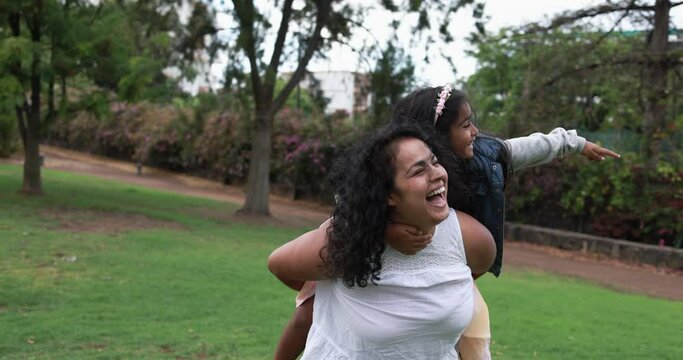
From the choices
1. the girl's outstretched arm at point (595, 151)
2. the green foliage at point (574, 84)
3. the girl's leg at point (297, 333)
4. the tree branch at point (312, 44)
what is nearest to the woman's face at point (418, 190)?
the girl's leg at point (297, 333)

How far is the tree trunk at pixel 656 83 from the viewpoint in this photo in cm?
1380

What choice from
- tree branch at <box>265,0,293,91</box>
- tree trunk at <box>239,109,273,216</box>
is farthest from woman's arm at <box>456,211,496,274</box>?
tree trunk at <box>239,109,273,216</box>

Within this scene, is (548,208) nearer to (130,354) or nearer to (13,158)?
(130,354)

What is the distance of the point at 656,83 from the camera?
13922 millimetres

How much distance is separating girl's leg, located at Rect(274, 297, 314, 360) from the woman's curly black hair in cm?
33

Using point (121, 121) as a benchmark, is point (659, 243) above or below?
below

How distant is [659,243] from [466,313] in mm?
14331

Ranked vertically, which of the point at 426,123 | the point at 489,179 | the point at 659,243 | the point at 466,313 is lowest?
the point at 659,243

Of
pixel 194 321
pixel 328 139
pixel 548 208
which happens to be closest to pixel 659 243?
pixel 548 208

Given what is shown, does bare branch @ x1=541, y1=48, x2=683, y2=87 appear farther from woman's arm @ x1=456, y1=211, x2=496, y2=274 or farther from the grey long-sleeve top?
woman's arm @ x1=456, y1=211, x2=496, y2=274

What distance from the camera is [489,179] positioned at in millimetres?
2234

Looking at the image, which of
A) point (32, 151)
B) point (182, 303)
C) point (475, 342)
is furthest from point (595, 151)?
point (32, 151)

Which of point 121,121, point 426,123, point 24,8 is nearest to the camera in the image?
point 426,123

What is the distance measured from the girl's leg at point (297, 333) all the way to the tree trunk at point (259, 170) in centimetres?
1418
